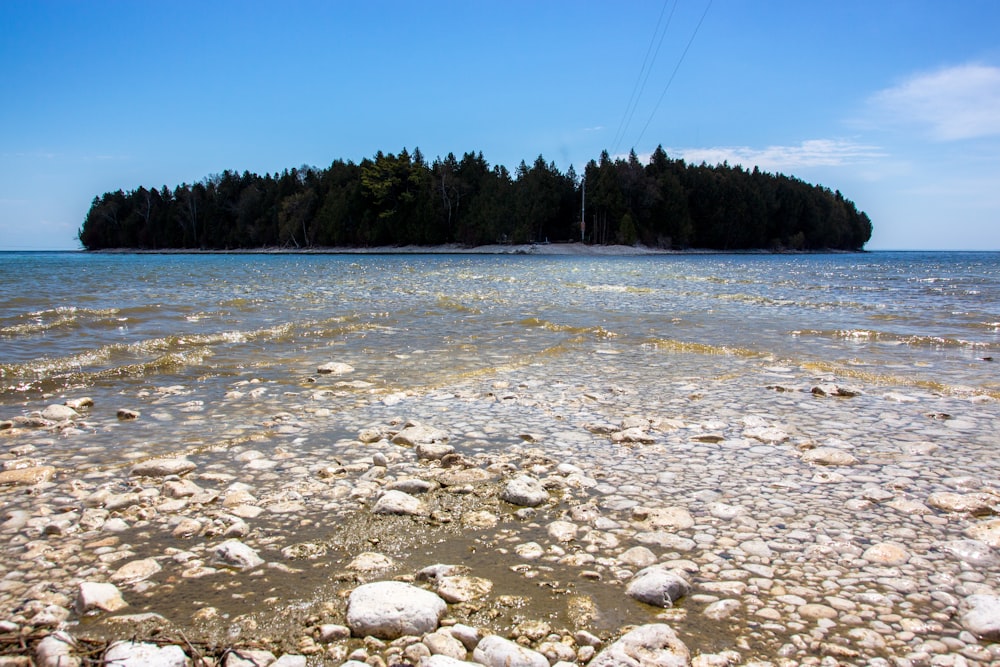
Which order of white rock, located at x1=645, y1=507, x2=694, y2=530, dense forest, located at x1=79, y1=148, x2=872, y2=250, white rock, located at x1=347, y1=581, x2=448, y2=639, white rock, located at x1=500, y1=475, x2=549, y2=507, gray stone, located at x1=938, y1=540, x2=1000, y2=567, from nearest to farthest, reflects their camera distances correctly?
white rock, located at x1=347, y1=581, x2=448, y2=639
gray stone, located at x1=938, y1=540, x2=1000, y2=567
white rock, located at x1=645, y1=507, x2=694, y2=530
white rock, located at x1=500, y1=475, x2=549, y2=507
dense forest, located at x1=79, y1=148, x2=872, y2=250

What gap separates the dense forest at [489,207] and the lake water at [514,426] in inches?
4396

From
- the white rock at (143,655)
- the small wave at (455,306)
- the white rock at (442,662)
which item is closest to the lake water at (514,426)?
the white rock at (143,655)

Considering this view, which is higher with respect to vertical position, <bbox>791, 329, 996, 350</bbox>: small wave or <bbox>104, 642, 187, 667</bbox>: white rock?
<bbox>791, 329, 996, 350</bbox>: small wave

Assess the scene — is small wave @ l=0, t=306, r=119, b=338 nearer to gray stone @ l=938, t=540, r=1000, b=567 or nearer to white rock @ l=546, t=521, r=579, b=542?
white rock @ l=546, t=521, r=579, b=542

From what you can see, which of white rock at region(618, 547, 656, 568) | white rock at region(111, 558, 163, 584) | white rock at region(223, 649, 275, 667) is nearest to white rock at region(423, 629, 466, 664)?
white rock at region(223, 649, 275, 667)

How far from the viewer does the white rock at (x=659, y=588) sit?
2840 millimetres

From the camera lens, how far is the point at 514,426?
230 inches

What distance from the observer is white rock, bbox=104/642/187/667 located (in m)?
2.32

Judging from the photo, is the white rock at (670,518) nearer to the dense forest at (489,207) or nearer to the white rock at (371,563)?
the white rock at (371,563)

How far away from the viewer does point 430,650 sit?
97.9 inches

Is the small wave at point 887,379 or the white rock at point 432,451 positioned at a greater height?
the small wave at point 887,379

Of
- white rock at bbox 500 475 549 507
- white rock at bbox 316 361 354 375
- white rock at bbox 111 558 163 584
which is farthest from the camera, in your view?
white rock at bbox 316 361 354 375

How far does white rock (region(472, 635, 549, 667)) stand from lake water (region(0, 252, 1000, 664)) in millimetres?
389

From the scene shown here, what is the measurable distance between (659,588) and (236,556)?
2178 mm
